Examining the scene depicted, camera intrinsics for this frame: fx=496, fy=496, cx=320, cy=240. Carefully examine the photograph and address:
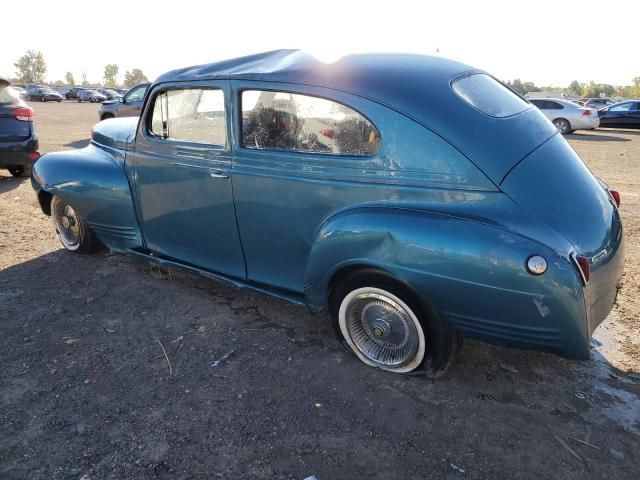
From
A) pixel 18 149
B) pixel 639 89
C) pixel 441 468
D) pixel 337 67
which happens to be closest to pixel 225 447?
pixel 441 468

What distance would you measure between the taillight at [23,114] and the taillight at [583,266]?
7949mm

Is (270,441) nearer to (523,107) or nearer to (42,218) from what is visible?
(523,107)

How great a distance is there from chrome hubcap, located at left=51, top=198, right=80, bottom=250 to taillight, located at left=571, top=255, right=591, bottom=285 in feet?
13.6

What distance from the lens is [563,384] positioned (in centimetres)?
283

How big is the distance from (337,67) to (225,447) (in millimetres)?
2166

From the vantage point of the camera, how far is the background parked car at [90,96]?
5224 cm

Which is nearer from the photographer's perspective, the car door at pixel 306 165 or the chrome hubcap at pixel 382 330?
the car door at pixel 306 165

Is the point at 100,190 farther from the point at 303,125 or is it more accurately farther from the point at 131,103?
the point at 131,103

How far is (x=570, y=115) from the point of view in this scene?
17.4m

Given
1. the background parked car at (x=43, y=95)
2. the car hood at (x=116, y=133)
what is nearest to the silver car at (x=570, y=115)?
the car hood at (x=116, y=133)

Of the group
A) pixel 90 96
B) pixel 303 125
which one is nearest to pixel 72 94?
pixel 90 96

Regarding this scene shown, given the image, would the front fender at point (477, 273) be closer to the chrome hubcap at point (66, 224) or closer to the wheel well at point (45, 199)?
the chrome hubcap at point (66, 224)

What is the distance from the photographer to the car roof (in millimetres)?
2545

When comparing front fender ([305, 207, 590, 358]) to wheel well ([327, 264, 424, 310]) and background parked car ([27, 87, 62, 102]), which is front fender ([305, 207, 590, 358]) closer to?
wheel well ([327, 264, 424, 310])
